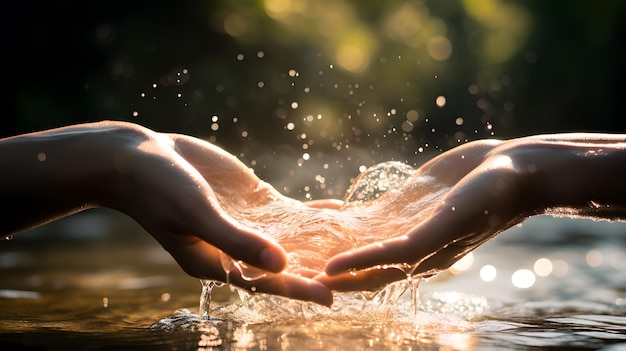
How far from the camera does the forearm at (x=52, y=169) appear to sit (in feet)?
6.65

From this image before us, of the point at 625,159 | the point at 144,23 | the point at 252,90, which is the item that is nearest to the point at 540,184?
the point at 625,159

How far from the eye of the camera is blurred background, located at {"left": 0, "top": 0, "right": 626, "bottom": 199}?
12156 mm

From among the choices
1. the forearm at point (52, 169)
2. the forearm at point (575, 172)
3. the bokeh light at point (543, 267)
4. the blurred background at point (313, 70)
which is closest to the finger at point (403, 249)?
the forearm at point (575, 172)

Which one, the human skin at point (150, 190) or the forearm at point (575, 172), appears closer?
the human skin at point (150, 190)

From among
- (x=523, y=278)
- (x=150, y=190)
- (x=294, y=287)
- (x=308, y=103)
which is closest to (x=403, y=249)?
(x=294, y=287)

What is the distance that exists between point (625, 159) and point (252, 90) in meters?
12.4

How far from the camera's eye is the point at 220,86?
14.1 metres

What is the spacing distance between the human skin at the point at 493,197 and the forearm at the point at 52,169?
2.39ft

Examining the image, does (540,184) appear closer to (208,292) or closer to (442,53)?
(208,292)

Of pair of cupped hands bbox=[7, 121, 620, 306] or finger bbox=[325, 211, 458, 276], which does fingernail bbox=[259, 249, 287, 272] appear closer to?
pair of cupped hands bbox=[7, 121, 620, 306]

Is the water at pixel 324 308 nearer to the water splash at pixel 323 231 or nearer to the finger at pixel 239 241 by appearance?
the water splash at pixel 323 231

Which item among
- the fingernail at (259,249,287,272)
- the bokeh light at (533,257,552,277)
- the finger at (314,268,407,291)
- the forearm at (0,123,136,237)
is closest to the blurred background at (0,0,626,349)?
the bokeh light at (533,257,552,277)

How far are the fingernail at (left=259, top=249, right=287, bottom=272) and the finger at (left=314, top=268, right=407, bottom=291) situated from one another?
0.45 ft

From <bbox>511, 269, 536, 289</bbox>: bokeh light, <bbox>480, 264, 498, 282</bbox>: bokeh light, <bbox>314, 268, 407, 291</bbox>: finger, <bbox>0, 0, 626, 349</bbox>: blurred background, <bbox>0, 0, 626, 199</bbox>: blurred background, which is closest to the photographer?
<bbox>314, 268, 407, 291</bbox>: finger
